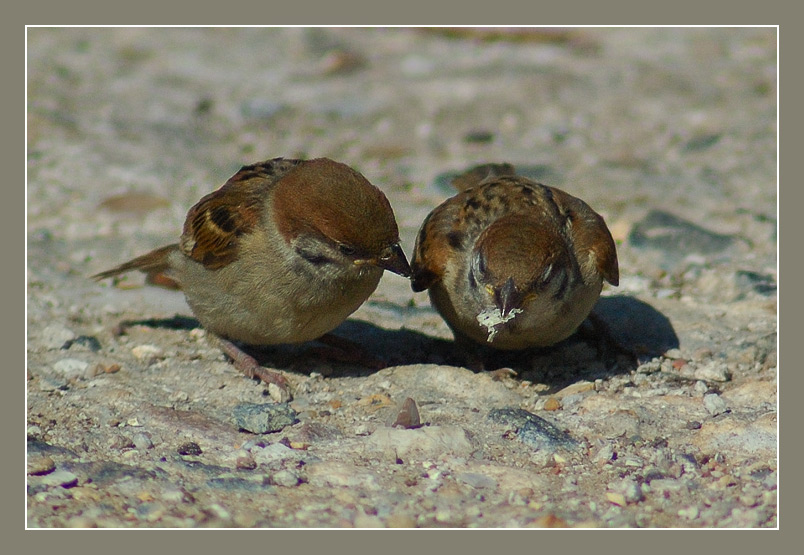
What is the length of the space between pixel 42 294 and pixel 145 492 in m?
3.13

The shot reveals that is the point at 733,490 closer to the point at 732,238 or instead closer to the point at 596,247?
the point at 596,247

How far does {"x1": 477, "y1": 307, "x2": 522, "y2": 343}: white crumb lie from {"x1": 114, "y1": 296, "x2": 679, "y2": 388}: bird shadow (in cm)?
74

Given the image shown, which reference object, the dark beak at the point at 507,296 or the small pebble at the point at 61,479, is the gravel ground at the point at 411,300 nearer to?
the small pebble at the point at 61,479

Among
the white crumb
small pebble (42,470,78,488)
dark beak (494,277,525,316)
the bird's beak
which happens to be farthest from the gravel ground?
the bird's beak

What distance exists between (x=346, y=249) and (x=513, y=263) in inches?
37.8

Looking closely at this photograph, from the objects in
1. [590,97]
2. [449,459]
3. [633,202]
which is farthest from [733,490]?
[590,97]

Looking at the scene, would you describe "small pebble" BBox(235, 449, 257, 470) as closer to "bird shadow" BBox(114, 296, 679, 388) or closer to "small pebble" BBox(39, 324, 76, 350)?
"bird shadow" BBox(114, 296, 679, 388)

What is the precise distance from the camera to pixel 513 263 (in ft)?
18.0

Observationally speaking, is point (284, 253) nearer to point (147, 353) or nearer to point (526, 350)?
point (147, 353)

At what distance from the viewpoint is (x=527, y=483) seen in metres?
4.80

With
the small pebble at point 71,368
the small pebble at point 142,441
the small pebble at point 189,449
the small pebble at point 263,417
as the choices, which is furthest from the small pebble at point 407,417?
the small pebble at point 71,368

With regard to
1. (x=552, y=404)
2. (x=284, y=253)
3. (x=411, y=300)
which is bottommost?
(x=552, y=404)

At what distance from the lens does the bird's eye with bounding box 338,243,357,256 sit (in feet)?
17.9

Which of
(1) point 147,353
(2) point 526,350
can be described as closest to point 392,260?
(2) point 526,350
